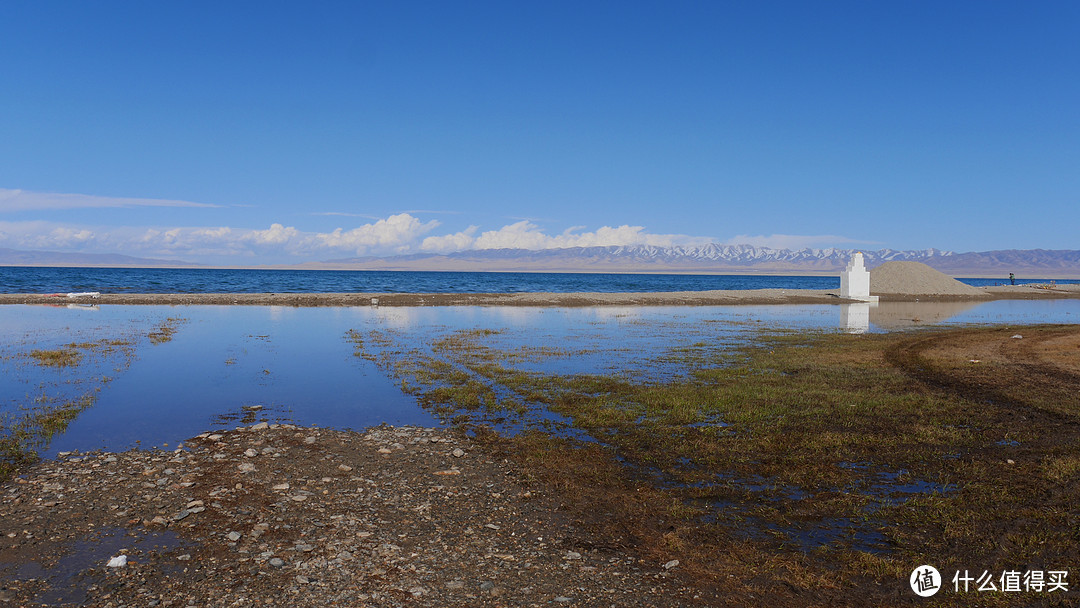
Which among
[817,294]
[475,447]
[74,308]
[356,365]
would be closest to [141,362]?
[356,365]

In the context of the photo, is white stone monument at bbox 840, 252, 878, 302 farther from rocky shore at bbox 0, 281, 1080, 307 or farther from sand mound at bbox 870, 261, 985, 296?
sand mound at bbox 870, 261, 985, 296

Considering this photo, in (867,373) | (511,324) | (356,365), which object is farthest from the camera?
(511,324)

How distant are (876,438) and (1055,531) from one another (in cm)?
487

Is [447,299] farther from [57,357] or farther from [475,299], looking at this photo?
[57,357]

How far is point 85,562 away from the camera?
7945 millimetres

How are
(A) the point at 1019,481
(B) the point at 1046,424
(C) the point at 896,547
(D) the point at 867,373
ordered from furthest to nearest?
1. (D) the point at 867,373
2. (B) the point at 1046,424
3. (A) the point at 1019,481
4. (C) the point at 896,547

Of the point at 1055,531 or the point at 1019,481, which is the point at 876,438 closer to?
the point at 1019,481

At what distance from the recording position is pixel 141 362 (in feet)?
78.7

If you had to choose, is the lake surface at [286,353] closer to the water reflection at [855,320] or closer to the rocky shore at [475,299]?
the water reflection at [855,320]

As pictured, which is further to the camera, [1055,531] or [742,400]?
[742,400]

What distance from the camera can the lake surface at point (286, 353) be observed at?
15992 millimetres

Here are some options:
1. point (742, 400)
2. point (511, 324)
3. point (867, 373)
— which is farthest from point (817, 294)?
point (742, 400)

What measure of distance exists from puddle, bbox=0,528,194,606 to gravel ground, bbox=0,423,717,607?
24 millimetres

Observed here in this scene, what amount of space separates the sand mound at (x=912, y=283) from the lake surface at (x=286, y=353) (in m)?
30.1
